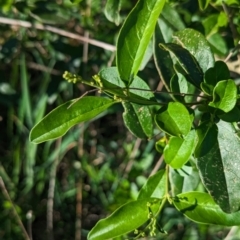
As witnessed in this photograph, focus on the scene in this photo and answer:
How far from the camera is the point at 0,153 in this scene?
94.3 inches

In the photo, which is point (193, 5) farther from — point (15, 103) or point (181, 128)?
point (15, 103)

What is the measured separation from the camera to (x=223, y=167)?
899 mm

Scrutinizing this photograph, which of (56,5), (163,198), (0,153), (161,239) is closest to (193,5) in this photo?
(56,5)

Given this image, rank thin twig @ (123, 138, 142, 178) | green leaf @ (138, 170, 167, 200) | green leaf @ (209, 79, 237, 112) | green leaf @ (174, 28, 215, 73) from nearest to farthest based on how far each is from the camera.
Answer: green leaf @ (209, 79, 237, 112)
green leaf @ (174, 28, 215, 73)
green leaf @ (138, 170, 167, 200)
thin twig @ (123, 138, 142, 178)

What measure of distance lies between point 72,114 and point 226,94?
0.82 feet

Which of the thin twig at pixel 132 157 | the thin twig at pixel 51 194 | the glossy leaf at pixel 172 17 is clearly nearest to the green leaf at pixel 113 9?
the glossy leaf at pixel 172 17

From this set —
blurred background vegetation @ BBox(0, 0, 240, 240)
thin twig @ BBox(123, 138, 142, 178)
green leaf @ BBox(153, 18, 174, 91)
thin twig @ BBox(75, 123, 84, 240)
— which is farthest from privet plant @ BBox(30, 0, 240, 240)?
thin twig @ BBox(75, 123, 84, 240)

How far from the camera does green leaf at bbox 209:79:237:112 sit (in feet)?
→ 2.80

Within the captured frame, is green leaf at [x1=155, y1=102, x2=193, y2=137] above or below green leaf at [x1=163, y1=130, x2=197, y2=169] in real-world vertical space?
above

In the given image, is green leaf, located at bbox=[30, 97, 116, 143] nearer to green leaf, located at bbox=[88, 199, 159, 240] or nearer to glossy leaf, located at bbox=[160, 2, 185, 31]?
green leaf, located at bbox=[88, 199, 159, 240]

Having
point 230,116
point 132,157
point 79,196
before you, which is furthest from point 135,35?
point 79,196

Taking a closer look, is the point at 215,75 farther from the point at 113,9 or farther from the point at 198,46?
the point at 113,9

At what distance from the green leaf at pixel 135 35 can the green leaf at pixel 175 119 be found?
0.08 m

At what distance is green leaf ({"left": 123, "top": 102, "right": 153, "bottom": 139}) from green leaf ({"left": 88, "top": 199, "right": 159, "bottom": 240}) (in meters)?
0.13
